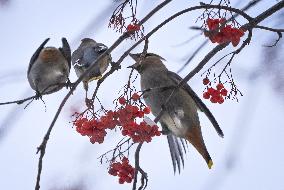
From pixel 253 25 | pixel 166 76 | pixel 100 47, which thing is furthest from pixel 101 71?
pixel 253 25

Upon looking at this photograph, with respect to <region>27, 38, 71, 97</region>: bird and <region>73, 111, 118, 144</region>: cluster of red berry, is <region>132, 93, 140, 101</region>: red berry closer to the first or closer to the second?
<region>73, 111, 118, 144</region>: cluster of red berry

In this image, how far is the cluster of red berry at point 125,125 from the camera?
2.21 metres

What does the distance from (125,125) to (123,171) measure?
294 mm

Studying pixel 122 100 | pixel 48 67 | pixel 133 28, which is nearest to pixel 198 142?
pixel 122 100

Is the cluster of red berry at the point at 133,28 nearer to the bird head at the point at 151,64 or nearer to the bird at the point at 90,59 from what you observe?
the bird at the point at 90,59

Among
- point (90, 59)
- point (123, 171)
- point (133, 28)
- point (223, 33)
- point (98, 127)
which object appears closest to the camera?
point (223, 33)

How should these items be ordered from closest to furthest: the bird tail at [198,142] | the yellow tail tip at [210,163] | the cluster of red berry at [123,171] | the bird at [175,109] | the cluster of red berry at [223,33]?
the cluster of red berry at [223,33] → the cluster of red berry at [123,171] → the yellow tail tip at [210,163] → the bird tail at [198,142] → the bird at [175,109]

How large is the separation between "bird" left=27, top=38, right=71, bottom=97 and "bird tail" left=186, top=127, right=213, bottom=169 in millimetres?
1186

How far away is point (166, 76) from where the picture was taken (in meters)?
3.61

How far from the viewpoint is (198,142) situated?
3049 millimetres

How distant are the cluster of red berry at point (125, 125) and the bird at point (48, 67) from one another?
1.55 m

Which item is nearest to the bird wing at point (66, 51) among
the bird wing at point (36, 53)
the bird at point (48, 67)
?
the bird at point (48, 67)

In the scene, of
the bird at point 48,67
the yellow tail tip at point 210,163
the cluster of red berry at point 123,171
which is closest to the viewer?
the cluster of red berry at point 123,171

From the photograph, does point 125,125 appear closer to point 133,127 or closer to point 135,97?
point 133,127
